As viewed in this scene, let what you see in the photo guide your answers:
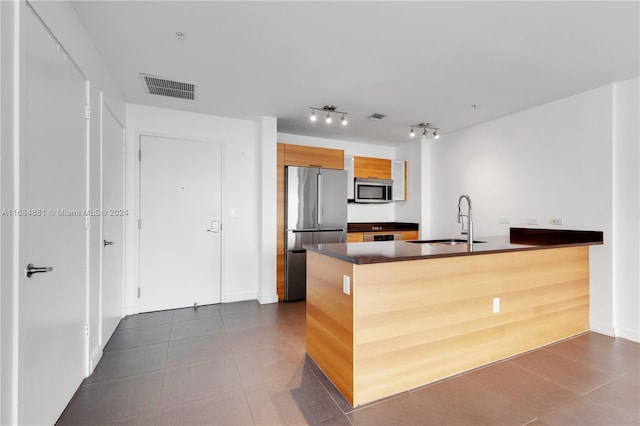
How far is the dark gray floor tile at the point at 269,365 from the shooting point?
221 centimetres

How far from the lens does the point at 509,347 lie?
2533mm

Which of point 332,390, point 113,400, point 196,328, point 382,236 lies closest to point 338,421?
point 332,390

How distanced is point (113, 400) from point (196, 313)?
1.71m

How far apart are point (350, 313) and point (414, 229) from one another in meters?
3.72

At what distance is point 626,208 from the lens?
2.88m

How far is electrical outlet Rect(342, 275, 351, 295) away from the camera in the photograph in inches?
74.8

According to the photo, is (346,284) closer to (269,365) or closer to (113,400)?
(269,365)

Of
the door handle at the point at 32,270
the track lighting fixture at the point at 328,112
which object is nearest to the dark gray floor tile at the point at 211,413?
the door handle at the point at 32,270

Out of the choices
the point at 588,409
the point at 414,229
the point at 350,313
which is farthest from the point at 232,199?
the point at 588,409

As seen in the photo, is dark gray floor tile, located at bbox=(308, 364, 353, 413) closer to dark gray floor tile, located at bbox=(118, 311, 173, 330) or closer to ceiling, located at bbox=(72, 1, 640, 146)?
dark gray floor tile, located at bbox=(118, 311, 173, 330)

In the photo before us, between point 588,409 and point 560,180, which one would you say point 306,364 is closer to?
point 588,409

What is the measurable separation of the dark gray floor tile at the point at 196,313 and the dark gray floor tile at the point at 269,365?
4.00 feet

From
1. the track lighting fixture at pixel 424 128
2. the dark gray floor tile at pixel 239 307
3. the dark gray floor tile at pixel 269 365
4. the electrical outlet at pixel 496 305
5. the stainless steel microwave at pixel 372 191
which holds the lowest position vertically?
the dark gray floor tile at pixel 239 307

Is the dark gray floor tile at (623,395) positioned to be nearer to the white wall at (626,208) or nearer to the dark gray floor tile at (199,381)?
the white wall at (626,208)
